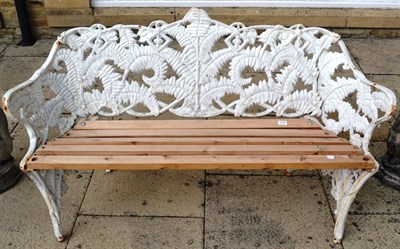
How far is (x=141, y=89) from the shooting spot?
3119 millimetres

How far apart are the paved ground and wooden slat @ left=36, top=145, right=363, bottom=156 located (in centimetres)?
59

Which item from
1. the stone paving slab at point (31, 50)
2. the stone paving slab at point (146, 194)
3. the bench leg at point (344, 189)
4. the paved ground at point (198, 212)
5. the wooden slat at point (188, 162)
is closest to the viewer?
the wooden slat at point (188, 162)

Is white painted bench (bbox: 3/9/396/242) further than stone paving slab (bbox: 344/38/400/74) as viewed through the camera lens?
No

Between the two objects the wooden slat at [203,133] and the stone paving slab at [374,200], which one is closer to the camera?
the wooden slat at [203,133]

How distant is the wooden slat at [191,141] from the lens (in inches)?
113

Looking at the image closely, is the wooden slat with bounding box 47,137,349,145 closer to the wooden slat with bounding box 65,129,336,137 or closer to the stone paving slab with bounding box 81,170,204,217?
the wooden slat with bounding box 65,129,336,137

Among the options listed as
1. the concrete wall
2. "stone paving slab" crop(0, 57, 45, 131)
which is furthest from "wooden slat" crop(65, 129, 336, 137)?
the concrete wall

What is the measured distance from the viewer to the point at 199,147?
111 inches

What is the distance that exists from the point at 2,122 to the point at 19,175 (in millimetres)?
472

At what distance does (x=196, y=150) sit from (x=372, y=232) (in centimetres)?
133

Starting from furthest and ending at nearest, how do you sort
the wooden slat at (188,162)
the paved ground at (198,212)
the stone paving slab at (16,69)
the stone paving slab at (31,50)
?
the stone paving slab at (31,50) → the stone paving slab at (16,69) → the paved ground at (198,212) → the wooden slat at (188,162)

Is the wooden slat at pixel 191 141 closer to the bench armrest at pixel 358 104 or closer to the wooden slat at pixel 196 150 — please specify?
the wooden slat at pixel 196 150

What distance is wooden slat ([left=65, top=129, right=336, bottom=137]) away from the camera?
2967mm

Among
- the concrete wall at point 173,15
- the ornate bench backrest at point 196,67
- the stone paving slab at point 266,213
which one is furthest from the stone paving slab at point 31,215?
the concrete wall at point 173,15
